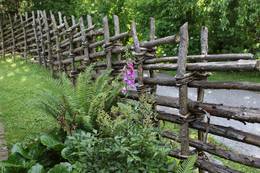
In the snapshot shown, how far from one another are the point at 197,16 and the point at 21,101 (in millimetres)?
7444

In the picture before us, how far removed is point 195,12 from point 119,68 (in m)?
8.15

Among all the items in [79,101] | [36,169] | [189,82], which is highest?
[189,82]

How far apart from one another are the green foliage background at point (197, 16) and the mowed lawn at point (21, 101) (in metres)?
3.42

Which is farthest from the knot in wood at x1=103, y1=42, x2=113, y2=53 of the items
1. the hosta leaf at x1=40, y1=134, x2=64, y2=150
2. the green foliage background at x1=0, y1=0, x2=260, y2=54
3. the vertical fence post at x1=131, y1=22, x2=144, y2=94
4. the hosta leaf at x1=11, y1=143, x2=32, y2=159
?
the green foliage background at x1=0, y1=0, x2=260, y2=54

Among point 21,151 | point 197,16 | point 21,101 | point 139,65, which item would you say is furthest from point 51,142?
point 197,16

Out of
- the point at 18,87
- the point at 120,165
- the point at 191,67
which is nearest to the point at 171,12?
the point at 18,87

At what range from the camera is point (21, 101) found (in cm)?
792

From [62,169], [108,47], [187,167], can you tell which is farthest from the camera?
[108,47]

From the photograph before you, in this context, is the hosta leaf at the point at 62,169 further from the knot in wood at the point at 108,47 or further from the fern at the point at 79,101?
the knot in wood at the point at 108,47

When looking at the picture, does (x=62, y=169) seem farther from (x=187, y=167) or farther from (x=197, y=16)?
(x=197, y=16)

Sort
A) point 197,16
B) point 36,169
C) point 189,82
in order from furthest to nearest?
point 197,16
point 189,82
point 36,169

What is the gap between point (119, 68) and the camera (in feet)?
20.2

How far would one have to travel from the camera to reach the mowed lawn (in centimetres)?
595

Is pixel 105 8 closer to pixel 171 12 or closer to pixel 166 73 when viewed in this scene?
pixel 171 12
